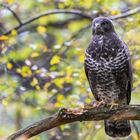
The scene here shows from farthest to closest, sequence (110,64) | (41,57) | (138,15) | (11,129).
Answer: (11,129)
(41,57)
(138,15)
(110,64)

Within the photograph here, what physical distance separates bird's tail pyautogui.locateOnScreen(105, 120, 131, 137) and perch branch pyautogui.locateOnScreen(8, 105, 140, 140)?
3.26 feet

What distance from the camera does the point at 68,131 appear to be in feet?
31.0

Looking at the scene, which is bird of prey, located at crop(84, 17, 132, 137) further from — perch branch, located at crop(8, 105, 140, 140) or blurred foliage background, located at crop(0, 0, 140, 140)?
perch branch, located at crop(8, 105, 140, 140)

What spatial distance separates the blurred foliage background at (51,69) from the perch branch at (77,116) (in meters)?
1.41

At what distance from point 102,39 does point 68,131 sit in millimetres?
3109

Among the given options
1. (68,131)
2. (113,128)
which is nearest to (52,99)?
(68,131)

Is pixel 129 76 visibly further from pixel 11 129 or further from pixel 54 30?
pixel 54 30

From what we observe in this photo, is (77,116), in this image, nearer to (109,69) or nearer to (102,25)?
(109,69)

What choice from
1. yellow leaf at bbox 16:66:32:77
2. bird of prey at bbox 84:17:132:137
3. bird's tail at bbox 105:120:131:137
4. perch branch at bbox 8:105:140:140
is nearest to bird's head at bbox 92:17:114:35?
bird of prey at bbox 84:17:132:137

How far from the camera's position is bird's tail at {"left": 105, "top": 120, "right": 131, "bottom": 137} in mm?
6617

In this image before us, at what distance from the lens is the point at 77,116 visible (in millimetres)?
5453

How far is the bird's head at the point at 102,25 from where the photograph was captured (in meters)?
6.67

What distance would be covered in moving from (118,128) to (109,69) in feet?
2.28

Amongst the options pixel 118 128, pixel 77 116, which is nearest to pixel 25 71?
pixel 118 128
